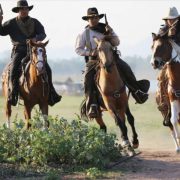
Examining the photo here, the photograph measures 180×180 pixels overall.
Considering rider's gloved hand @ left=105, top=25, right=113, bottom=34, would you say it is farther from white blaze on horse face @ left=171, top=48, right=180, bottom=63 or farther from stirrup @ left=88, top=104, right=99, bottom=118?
stirrup @ left=88, top=104, right=99, bottom=118

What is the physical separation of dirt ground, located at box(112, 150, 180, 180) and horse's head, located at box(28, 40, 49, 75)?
109 inches

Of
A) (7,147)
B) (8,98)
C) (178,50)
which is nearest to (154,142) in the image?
(8,98)

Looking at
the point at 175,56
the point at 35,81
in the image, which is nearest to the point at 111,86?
the point at 175,56

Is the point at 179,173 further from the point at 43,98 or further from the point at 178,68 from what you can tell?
the point at 43,98

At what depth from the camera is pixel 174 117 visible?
47.4ft

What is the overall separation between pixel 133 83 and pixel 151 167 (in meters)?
2.93

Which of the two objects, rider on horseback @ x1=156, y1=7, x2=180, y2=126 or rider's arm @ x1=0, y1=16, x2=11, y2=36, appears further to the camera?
rider's arm @ x1=0, y1=16, x2=11, y2=36

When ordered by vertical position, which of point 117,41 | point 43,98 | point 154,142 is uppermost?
point 117,41

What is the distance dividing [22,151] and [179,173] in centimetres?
267

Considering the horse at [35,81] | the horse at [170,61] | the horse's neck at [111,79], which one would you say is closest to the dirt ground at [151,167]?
the horse at [170,61]

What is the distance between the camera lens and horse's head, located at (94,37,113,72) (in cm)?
1428

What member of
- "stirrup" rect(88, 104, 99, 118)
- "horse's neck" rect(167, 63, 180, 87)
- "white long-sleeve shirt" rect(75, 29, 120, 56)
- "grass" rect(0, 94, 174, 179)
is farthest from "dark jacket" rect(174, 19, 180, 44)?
"grass" rect(0, 94, 174, 179)

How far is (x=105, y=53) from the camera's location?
14281mm

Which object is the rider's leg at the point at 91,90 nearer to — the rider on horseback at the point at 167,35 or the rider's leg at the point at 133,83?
the rider's leg at the point at 133,83
